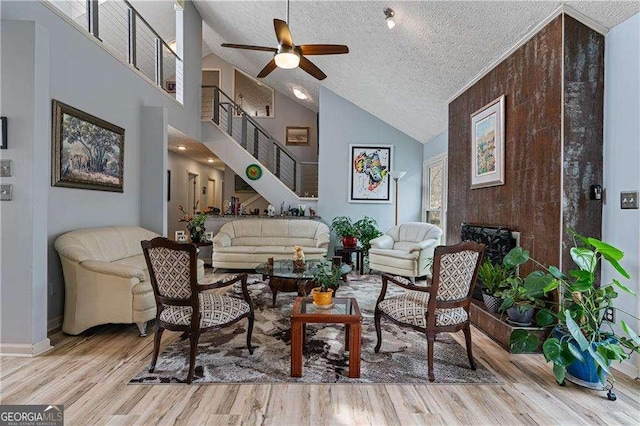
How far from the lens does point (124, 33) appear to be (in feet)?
19.6

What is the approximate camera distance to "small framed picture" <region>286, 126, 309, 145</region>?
9.33 m

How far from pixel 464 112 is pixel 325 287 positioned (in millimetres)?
3266

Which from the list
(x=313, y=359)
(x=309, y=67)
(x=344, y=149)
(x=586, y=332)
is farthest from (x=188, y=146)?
(x=586, y=332)

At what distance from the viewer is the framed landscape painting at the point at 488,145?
3.55m

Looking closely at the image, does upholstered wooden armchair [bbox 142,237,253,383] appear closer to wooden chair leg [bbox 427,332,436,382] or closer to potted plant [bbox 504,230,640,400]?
wooden chair leg [bbox 427,332,436,382]

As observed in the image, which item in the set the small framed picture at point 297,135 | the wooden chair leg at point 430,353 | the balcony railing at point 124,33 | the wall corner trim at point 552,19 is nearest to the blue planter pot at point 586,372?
the wooden chair leg at point 430,353

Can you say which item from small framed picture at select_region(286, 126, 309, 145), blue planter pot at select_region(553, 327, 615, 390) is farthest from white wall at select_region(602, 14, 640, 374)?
small framed picture at select_region(286, 126, 309, 145)

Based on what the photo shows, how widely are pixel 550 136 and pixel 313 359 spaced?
9.01 ft

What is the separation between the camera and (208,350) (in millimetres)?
2764

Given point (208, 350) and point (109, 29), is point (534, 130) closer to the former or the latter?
point (208, 350)

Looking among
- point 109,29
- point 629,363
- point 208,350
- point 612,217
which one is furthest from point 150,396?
Answer: point 109,29

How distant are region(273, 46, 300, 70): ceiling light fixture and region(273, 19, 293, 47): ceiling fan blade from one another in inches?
2.1

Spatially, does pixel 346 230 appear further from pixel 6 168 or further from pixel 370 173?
pixel 6 168

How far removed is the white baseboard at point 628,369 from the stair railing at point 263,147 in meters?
6.83
